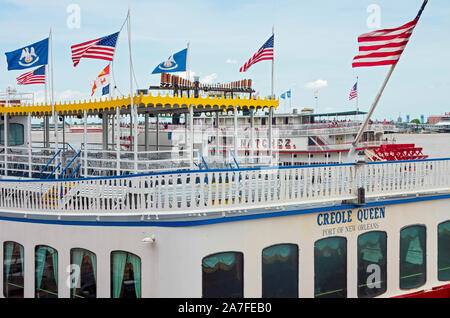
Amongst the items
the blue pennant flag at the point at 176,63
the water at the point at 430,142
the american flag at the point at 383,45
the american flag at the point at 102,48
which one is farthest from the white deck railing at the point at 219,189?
the water at the point at 430,142

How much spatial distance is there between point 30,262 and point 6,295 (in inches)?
48.7

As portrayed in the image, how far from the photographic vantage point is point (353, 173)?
9.77 meters

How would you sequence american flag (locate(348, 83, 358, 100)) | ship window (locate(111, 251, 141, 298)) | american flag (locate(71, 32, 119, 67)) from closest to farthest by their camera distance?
ship window (locate(111, 251, 141, 298)) → american flag (locate(71, 32, 119, 67)) → american flag (locate(348, 83, 358, 100))

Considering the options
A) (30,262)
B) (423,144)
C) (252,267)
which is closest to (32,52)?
(30,262)

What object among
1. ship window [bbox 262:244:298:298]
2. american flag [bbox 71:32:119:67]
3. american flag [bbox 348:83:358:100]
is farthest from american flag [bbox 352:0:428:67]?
american flag [bbox 348:83:358:100]

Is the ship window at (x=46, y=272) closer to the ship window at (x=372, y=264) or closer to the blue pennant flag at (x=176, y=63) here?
the ship window at (x=372, y=264)

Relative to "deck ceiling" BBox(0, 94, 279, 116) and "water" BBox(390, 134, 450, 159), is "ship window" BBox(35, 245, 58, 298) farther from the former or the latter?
"water" BBox(390, 134, 450, 159)

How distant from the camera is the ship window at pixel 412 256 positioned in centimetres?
1052

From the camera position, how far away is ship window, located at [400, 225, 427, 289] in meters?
10.5

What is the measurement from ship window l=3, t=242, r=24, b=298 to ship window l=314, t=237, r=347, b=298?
596 cm

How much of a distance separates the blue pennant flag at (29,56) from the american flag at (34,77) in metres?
0.51

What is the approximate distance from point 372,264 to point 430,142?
57.3 metres

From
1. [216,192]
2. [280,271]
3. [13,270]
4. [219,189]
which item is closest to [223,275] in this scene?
[280,271]

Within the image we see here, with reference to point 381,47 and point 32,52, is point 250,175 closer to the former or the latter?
point 381,47
